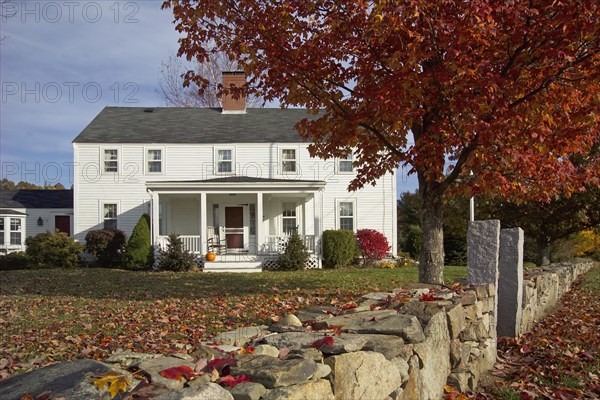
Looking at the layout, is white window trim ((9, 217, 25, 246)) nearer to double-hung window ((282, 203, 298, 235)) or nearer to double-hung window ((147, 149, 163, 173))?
double-hung window ((147, 149, 163, 173))

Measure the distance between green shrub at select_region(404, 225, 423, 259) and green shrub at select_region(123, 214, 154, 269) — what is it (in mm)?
10941

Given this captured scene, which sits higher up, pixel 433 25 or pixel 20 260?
pixel 433 25

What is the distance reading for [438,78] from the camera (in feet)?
21.9

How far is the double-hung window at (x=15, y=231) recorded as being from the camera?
77.8 ft

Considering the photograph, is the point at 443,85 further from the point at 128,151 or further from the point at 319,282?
the point at 128,151

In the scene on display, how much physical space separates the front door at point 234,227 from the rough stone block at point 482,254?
15929 mm

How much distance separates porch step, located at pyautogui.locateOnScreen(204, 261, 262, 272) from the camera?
59.1ft

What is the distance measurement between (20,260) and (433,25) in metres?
18.1

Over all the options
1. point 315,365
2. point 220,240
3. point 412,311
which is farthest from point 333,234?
point 315,365

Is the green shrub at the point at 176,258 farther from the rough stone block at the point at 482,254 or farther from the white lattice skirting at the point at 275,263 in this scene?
the rough stone block at the point at 482,254

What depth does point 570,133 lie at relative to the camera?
24.4ft

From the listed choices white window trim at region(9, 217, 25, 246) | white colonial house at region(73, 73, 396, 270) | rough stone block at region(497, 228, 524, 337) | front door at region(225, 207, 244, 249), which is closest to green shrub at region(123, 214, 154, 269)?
white colonial house at region(73, 73, 396, 270)

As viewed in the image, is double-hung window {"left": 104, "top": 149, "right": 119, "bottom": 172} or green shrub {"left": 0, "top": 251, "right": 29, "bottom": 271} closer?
green shrub {"left": 0, "top": 251, "right": 29, "bottom": 271}

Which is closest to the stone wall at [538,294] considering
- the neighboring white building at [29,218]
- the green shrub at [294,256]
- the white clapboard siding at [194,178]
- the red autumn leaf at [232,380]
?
Result: the red autumn leaf at [232,380]
